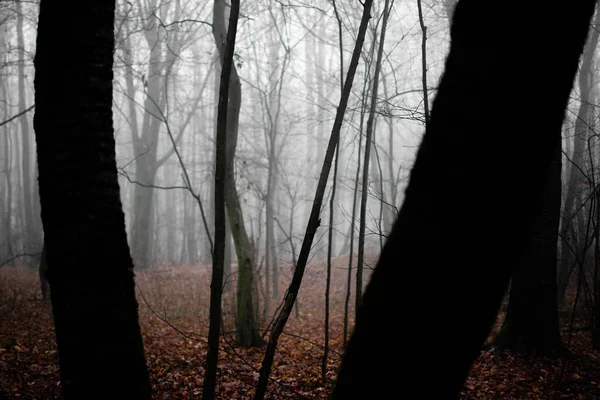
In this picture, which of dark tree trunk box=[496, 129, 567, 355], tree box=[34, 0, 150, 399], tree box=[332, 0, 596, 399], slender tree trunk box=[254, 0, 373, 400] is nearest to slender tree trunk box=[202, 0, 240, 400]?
slender tree trunk box=[254, 0, 373, 400]

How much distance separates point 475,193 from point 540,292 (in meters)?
4.44

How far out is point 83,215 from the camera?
2.01 m

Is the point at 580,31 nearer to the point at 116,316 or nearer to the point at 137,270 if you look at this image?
the point at 116,316

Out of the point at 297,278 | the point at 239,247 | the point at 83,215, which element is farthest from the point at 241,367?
the point at 83,215

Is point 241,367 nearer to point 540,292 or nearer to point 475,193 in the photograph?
point 540,292

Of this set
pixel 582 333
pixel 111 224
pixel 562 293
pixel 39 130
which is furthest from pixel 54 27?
pixel 562 293

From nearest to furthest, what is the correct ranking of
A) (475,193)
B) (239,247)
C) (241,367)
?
(475,193)
(241,367)
(239,247)

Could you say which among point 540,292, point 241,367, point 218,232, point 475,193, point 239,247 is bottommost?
point 241,367

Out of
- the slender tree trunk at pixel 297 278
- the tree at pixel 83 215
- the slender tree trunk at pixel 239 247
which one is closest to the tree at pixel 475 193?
the slender tree trunk at pixel 297 278

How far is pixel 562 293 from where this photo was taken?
6922 mm

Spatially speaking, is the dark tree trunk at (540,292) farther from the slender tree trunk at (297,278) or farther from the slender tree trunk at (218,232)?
the slender tree trunk at (218,232)

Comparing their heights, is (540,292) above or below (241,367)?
above

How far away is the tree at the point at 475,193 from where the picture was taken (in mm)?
954

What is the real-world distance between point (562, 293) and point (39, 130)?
25.3 ft
